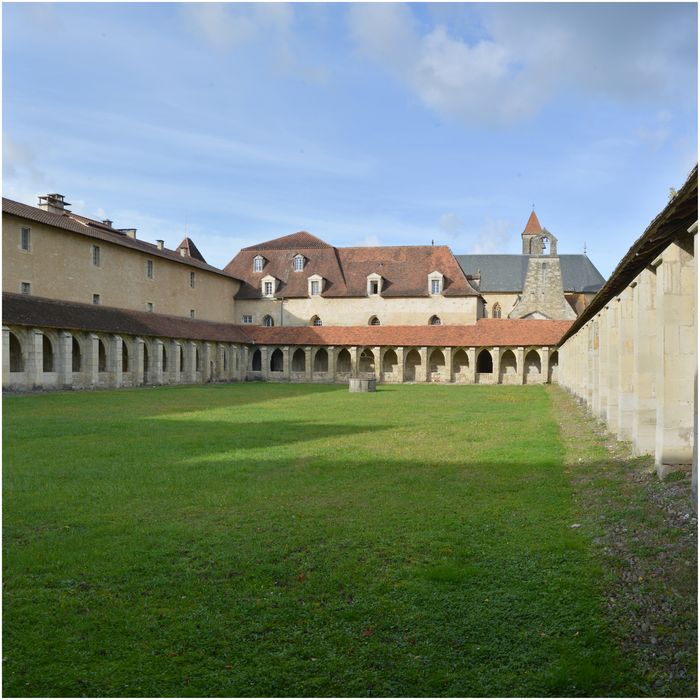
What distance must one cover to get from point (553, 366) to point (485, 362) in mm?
5498

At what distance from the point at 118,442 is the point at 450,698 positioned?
39.6 ft

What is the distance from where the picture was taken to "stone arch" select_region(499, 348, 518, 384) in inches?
1959

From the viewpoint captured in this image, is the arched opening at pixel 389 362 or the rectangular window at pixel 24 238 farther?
the arched opening at pixel 389 362

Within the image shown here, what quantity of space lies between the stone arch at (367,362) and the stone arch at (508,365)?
967 cm

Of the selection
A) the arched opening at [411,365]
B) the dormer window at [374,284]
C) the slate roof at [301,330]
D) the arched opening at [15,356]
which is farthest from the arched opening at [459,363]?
the arched opening at [15,356]

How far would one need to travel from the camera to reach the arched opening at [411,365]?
2074 inches

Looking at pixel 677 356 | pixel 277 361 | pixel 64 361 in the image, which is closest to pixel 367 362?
pixel 277 361

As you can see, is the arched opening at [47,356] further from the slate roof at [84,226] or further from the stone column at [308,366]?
the stone column at [308,366]

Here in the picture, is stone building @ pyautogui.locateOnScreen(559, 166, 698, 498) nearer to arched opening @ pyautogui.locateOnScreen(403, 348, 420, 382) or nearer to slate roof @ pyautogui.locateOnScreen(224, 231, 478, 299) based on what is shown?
arched opening @ pyautogui.locateOnScreen(403, 348, 420, 382)

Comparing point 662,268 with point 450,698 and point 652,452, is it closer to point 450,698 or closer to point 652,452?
point 652,452

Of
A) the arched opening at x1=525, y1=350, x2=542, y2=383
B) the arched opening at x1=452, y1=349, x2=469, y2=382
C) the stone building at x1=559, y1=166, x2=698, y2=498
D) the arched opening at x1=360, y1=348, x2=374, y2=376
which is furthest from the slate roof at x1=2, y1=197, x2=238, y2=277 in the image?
the stone building at x1=559, y1=166, x2=698, y2=498

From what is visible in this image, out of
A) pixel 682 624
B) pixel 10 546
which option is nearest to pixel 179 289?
pixel 10 546

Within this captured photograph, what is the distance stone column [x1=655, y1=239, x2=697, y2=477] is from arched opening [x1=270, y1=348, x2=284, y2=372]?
4705cm

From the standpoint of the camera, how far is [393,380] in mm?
52031
